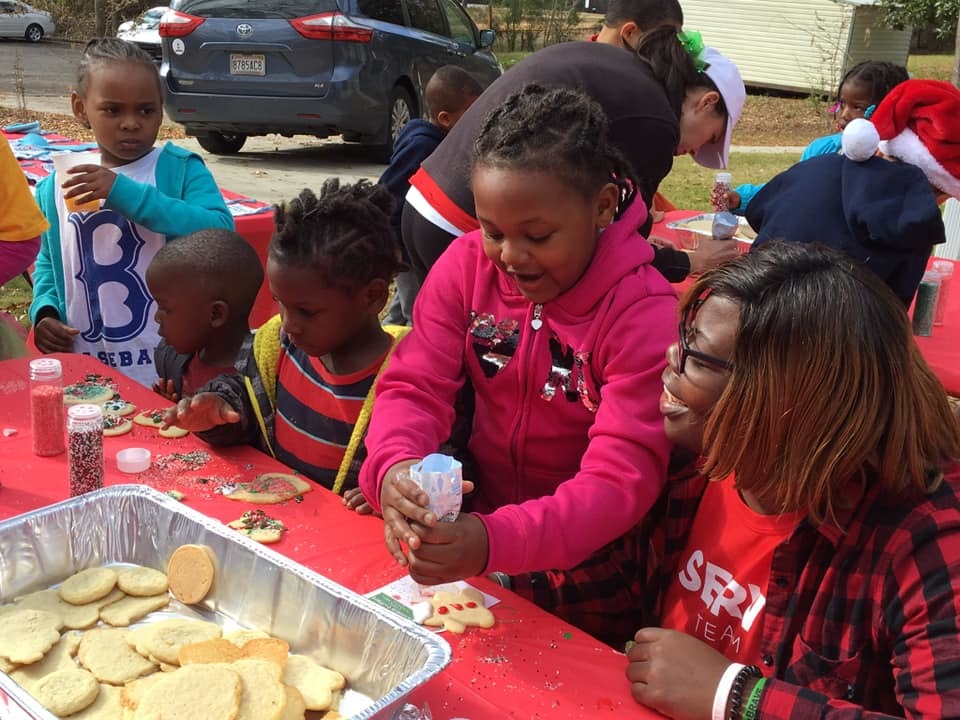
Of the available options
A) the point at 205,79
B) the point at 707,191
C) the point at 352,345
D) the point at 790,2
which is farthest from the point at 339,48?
the point at 790,2

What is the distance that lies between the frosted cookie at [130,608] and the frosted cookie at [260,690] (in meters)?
0.34

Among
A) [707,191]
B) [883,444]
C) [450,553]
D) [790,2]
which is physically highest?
[790,2]

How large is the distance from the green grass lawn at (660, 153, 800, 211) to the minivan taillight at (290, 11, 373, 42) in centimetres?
373

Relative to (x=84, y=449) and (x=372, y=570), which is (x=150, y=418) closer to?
(x=84, y=449)

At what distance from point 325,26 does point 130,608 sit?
29.2 ft

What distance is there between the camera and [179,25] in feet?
31.7

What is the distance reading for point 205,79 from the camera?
987 centimetres

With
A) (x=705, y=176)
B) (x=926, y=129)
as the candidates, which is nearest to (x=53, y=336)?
(x=926, y=129)

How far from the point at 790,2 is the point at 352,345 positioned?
22771 millimetres

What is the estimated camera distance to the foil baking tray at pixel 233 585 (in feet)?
4.83

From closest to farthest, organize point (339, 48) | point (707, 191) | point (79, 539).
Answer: point (79, 539) < point (339, 48) < point (707, 191)

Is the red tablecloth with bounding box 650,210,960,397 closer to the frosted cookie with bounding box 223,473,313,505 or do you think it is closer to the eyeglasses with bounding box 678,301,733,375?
the eyeglasses with bounding box 678,301,733,375

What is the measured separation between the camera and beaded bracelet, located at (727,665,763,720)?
1442 millimetres

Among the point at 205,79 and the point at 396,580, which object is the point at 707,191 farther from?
the point at 396,580
